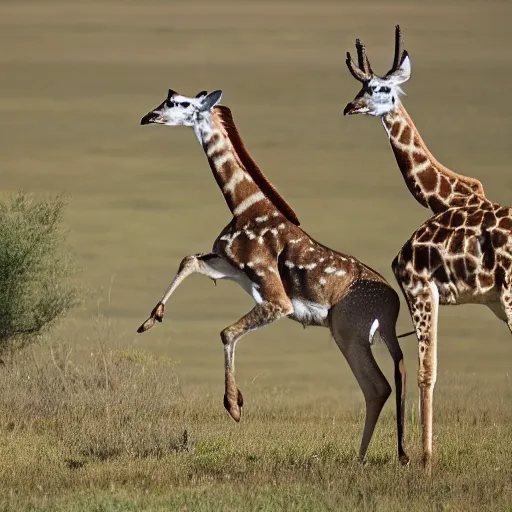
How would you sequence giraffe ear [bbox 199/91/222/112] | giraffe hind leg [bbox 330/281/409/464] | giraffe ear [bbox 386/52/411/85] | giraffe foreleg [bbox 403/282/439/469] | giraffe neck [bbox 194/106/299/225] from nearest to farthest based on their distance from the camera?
giraffe foreleg [bbox 403/282/439/469] < giraffe ear [bbox 386/52/411/85] < giraffe hind leg [bbox 330/281/409/464] < giraffe ear [bbox 199/91/222/112] < giraffe neck [bbox 194/106/299/225]

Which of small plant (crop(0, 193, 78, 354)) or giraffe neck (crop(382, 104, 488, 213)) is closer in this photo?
giraffe neck (crop(382, 104, 488, 213))

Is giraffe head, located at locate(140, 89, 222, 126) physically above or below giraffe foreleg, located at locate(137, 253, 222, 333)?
above

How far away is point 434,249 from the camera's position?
12.4m

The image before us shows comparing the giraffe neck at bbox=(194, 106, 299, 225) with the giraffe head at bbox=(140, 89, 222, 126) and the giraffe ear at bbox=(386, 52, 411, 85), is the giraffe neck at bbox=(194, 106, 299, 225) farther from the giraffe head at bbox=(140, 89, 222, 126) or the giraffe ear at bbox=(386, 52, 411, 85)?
the giraffe ear at bbox=(386, 52, 411, 85)

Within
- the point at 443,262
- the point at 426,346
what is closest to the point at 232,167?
the point at 443,262

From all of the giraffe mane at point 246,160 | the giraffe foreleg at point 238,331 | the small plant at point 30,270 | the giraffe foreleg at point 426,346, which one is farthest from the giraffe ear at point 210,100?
the small plant at point 30,270

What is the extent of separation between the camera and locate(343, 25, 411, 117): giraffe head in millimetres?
13055

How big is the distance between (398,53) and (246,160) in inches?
89.2

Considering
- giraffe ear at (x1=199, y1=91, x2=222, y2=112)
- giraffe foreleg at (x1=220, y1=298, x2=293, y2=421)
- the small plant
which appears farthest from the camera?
the small plant

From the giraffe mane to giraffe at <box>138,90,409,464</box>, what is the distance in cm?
9

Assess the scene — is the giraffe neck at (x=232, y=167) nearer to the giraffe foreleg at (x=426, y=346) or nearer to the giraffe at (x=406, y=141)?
the giraffe at (x=406, y=141)

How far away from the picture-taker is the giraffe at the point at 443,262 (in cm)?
1223

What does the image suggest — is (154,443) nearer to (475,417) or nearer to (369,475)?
(369,475)

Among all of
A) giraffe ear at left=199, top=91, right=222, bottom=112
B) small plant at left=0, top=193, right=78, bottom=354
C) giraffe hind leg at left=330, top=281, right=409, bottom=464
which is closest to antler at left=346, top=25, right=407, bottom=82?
giraffe ear at left=199, top=91, right=222, bottom=112
